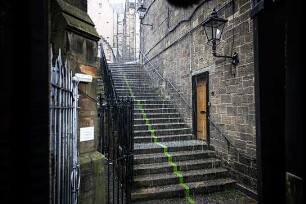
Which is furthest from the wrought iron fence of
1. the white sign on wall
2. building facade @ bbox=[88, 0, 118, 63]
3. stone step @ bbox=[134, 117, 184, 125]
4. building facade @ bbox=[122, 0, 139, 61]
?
building facade @ bbox=[88, 0, 118, 63]

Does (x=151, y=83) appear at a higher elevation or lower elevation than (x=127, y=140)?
higher

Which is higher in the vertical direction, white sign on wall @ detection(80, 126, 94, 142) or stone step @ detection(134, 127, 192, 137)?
white sign on wall @ detection(80, 126, 94, 142)

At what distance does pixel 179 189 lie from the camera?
5.61 m

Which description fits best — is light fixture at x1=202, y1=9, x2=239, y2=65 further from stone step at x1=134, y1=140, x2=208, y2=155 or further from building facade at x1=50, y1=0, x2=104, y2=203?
building facade at x1=50, y1=0, x2=104, y2=203

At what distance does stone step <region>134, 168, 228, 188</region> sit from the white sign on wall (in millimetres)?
3000

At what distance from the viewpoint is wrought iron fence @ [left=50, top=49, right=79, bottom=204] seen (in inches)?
75.5

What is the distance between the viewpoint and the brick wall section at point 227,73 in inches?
224

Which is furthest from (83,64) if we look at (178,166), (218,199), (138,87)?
(138,87)

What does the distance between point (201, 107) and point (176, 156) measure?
223cm
